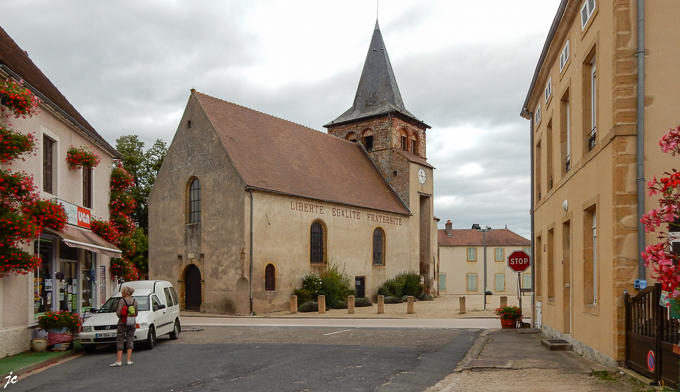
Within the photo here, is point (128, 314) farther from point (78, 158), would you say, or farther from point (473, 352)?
point (473, 352)

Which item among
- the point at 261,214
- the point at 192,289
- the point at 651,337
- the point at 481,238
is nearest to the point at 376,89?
the point at 261,214

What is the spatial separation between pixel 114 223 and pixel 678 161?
1577 centimetres

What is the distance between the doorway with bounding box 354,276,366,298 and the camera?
3532 centimetres

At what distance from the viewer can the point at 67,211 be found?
15.6 m

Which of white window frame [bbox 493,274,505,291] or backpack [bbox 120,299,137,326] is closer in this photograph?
backpack [bbox 120,299,137,326]

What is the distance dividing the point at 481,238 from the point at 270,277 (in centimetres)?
3644

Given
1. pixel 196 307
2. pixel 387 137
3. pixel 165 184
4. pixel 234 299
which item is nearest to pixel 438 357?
pixel 234 299

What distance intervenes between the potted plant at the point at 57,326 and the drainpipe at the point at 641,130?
452 inches

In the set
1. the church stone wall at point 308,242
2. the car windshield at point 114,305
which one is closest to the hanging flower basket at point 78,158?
the car windshield at point 114,305

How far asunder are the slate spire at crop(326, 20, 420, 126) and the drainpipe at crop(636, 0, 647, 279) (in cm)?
3433

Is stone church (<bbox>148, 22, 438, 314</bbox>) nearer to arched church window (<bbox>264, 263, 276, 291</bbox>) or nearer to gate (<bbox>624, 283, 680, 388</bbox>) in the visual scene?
arched church window (<bbox>264, 263, 276, 291</bbox>)

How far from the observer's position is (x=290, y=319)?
81.8 feet

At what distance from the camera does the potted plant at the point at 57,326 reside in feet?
43.8

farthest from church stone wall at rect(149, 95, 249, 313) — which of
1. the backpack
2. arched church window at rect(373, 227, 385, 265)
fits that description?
the backpack
